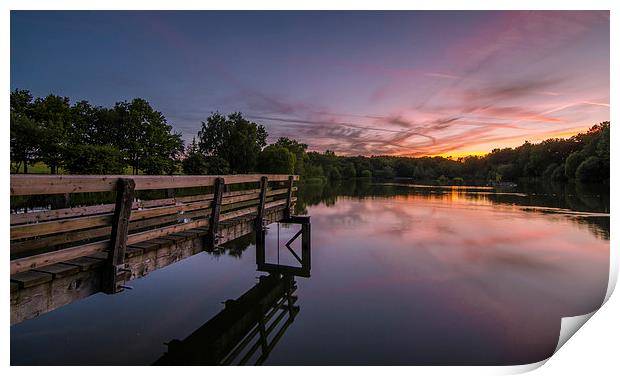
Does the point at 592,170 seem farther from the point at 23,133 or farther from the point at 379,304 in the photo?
the point at 23,133

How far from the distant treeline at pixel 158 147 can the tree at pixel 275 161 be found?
0.49 ft

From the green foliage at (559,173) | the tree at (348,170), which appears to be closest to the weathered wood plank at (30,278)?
the green foliage at (559,173)

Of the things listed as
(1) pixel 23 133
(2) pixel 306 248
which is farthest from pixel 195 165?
(2) pixel 306 248

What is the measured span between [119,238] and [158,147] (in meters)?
39.7

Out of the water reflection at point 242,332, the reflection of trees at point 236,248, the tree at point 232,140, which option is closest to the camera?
the water reflection at point 242,332

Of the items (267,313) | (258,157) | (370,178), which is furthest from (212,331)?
(370,178)

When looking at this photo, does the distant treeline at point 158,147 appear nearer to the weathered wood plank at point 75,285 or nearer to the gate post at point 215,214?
the gate post at point 215,214

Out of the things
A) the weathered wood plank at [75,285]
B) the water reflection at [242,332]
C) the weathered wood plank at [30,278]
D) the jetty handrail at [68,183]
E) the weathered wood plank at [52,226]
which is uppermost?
the jetty handrail at [68,183]

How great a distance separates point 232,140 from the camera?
163 feet

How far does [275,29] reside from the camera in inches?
379

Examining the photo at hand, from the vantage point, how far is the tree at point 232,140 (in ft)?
162

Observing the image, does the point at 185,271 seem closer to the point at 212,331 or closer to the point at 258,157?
the point at 212,331

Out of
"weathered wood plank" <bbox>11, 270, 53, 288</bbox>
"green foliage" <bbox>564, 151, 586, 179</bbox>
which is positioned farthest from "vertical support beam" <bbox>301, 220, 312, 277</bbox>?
"green foliage" <bbox>564, 151, 586, 179</bbox>
